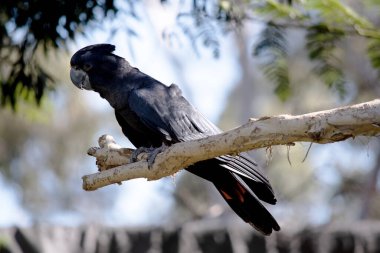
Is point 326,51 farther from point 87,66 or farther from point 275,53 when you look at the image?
point 87,66

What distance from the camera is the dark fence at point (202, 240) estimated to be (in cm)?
514

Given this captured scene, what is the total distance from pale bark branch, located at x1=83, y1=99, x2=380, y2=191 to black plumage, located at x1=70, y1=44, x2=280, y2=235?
0.32m

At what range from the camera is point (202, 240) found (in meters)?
5.21

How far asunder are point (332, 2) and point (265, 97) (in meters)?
11.4

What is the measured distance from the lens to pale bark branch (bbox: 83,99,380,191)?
2.38 meters

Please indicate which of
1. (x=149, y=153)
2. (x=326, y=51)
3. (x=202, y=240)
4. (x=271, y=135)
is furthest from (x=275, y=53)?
(x=271, y=135)

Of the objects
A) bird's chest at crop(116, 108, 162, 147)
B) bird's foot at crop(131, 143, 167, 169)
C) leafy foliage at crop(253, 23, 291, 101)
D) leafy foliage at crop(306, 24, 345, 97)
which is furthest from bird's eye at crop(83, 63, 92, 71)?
leafy foliage at crop(306, 24, 345, 97)

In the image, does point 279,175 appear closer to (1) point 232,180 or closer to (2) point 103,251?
(2) point 103,251

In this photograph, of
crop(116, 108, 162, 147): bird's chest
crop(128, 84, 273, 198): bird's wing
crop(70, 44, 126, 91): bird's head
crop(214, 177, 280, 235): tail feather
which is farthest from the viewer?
crop(70, 44, 126, 91): bird's head

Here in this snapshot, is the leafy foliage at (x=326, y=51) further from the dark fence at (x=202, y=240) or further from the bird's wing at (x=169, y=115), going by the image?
the bird's wing at (x=169, y=115)

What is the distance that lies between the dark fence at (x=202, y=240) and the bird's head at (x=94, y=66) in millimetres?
1763

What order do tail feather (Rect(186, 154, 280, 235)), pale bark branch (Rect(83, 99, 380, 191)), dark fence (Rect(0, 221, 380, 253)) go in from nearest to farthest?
pale bark branch (Rect(83, 99, 380, 191)) → tail feather (Rect(186, 154, 280, 235)) → dark fence (Rect(0, 221, 380, 253))

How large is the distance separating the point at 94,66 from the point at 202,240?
196 centimetres

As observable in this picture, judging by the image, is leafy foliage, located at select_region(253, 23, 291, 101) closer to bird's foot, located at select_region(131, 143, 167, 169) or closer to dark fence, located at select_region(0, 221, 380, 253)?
dark fence, located at select_region(0, 221, 380, 253)
